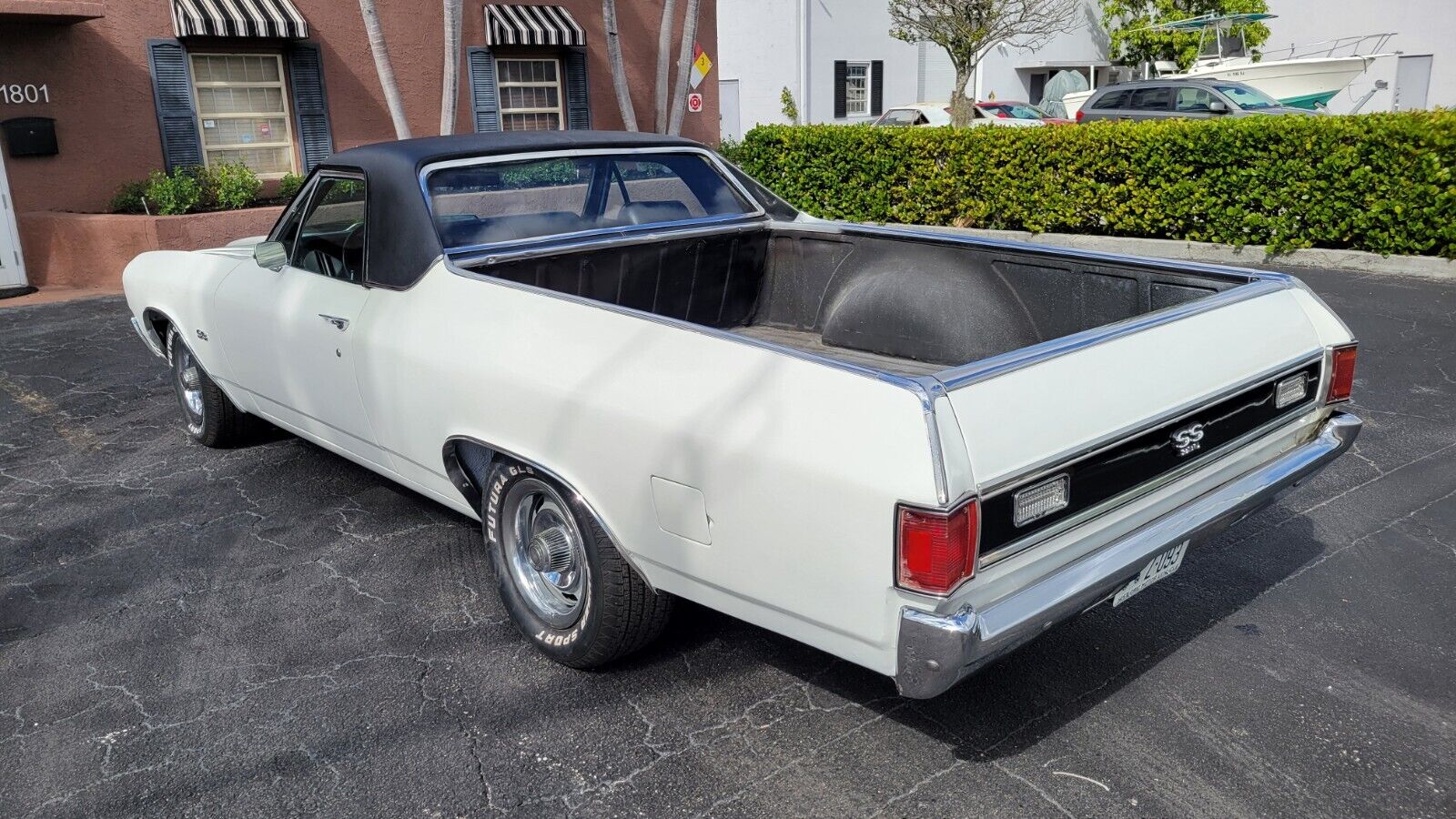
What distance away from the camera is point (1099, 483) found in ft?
9.27

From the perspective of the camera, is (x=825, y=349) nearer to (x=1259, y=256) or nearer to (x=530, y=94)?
(x=1259, y=256)

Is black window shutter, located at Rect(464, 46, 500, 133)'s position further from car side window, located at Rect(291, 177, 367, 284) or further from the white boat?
the white boat

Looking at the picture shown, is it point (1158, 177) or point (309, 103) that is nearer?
point (1158, 177)

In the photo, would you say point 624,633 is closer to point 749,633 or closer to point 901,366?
point 749,633

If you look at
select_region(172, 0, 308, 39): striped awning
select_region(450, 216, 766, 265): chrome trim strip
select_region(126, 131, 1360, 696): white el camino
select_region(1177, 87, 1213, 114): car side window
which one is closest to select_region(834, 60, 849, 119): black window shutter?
select_region(1177, 87, 1213, 114): car side window

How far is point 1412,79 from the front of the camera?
25.9 meters

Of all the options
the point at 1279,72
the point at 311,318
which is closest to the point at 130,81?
the point at 311,318

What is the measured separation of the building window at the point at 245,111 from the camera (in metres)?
12.5

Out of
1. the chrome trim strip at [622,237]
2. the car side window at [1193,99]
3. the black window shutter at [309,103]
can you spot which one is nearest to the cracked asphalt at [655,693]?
the chrome trim strip at [622,237]

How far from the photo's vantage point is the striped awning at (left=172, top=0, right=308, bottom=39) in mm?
11602

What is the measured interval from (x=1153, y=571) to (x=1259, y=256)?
339 inches

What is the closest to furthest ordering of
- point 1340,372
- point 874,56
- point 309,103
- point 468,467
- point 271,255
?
point 1340,372 → point 468,467 → point 271,255 → point 309,103 → point 874,56

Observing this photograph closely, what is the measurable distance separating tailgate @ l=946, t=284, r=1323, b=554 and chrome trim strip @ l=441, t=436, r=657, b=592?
1036 mm

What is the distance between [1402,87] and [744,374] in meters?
29.0
